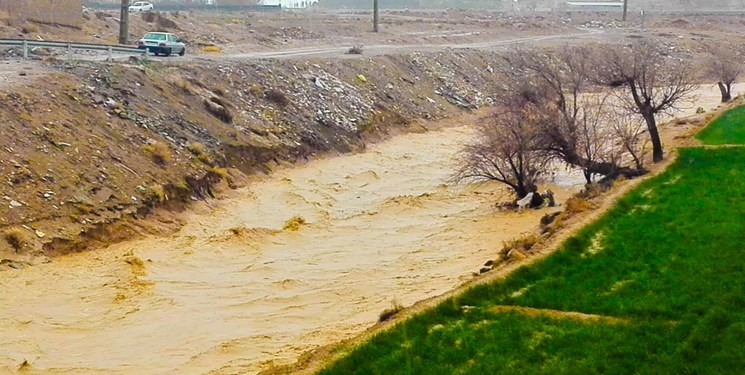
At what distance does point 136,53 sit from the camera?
166 feet

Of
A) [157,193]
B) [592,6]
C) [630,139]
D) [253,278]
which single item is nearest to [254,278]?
[253,278]

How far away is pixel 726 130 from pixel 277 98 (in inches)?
730

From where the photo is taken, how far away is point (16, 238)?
27359 millimetres

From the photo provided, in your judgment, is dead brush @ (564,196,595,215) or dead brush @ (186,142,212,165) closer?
dead brush @ (564,196,595,215)

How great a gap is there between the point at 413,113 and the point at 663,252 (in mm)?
32120

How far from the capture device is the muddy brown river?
2220 centimetres

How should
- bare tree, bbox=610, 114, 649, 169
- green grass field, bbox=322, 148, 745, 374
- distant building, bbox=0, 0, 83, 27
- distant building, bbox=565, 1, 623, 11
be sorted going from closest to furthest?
1. green grass field, bbox=322, 148, 745, 374
2. bare tree, bbox=610, 114, 649, 169
3. distant building, bbox=0, 0, 83, 27
4. distant building, bbox=565, 1, 623, 11

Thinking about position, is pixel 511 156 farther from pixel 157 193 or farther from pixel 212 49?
pixel 212 49

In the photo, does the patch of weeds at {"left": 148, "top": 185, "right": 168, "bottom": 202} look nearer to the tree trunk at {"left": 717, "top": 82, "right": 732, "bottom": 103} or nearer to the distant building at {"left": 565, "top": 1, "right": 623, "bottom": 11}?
the tree trunk at {"left": 717, "top": 82, "right": 732, "bottom": 103}

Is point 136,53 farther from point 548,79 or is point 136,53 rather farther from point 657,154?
point 657,154

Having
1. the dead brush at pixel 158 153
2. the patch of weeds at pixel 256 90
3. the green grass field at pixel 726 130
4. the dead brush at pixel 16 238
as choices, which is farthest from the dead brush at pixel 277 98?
the dead brush at pixel 16 238

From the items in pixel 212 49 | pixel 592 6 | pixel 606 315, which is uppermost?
pixel 592 6

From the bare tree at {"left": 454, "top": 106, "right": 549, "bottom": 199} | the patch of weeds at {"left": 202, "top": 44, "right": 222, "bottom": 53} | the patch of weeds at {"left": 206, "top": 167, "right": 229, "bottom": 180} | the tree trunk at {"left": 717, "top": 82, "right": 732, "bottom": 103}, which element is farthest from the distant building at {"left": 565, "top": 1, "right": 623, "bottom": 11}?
the patch of weeds at {"left": 206, "top": 167, "right": 229, "bottom": 180}

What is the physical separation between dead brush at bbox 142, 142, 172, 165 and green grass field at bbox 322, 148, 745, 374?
14949mm
